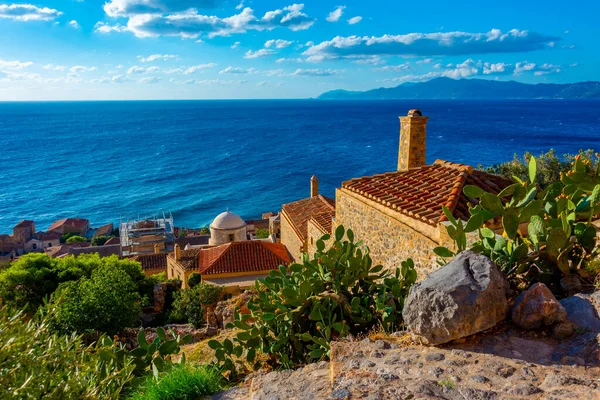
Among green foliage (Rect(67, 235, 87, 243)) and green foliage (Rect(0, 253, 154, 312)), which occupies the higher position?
green foliage (Rect(0, 253, 154, 312))

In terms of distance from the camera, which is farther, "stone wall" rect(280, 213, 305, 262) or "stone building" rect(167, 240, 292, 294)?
"stone wall" rect(280, 213, 305, 262)

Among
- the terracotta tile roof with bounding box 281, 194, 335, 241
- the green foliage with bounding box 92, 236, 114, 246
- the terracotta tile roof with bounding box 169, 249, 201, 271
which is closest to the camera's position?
the terracotta tile roof with bounding box 169, 249, 201, 271

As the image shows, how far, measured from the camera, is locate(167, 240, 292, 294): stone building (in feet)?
71.1

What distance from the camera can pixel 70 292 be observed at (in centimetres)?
1591

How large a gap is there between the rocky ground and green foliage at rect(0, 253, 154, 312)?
1661 cm

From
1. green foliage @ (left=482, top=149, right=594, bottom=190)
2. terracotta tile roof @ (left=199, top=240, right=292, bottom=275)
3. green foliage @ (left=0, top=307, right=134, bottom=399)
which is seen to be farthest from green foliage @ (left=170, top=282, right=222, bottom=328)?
green foliage @ (left=482, top=149, right=594, bottom=190)

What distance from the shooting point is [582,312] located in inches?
183

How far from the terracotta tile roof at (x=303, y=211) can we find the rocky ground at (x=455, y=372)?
18.8 metres

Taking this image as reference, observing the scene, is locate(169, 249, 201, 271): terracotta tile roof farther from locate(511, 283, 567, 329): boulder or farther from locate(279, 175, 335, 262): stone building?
locate(511, 283, 567, 329): boulder

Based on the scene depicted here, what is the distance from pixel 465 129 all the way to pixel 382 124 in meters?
29.6

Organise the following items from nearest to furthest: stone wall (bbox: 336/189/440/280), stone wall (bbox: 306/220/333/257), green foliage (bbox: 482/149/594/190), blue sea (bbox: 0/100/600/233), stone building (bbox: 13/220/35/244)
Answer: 1. stone wall (bbox: 336/189/440/280)
2. stone wall (bbox: 306/220/333/257)
3. green foliage (bbox: 482/149/594/190)
4. stone building (bbox: 13/220/35/244)
5. blue sea (bbox: 0/100/600/233)

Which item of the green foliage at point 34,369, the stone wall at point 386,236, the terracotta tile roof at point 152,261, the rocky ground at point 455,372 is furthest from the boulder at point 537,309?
the terracotta tile roof at point 152,261

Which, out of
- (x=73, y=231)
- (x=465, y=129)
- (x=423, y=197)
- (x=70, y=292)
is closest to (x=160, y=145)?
(x=73, y=231)

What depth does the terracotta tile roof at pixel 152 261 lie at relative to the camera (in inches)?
1251
